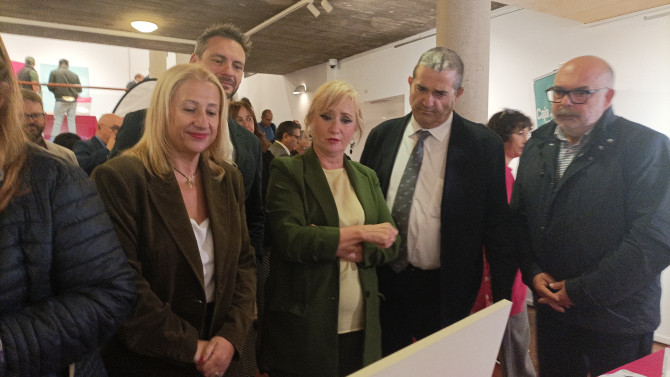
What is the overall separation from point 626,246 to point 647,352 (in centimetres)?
47

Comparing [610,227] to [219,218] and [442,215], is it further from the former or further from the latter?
[219,218]

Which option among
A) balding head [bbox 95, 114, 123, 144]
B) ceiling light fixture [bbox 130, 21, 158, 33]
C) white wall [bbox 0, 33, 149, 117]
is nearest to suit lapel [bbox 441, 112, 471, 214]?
balding head [bbox 95, 114, 123, 144]

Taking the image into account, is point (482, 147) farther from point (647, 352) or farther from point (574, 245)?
point (647, 352)

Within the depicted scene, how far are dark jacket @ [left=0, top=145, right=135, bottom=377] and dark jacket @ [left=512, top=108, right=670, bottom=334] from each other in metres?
1.68

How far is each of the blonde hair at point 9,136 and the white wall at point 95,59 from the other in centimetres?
1212

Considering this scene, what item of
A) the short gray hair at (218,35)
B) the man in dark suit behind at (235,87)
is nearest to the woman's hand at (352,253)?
the man in dark suit behind at (235,87)

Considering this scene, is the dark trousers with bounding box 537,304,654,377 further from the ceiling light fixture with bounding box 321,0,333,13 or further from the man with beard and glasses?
the ceiling light fixture with bounding box 321,0,333,13

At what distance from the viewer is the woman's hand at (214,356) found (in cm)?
148

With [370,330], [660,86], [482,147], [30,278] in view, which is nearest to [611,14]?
[660,86]

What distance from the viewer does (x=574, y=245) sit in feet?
6.12

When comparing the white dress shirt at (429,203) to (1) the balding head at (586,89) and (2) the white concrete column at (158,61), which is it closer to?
(1) the balding head at (586,89)

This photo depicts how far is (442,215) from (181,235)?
3.46 feet

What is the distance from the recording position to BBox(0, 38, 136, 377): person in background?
3.05 ft

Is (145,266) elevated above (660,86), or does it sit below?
below
